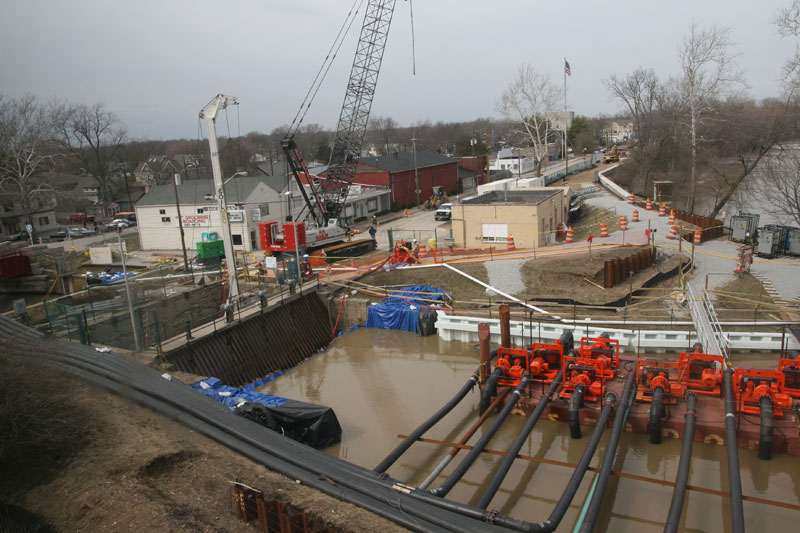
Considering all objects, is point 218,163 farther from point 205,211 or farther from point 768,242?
point 768,242

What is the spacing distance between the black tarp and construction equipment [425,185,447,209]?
120ft

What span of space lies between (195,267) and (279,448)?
2018 centimetres

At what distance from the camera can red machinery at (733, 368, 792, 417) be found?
35.2 feet

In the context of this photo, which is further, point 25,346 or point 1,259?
point 1,259

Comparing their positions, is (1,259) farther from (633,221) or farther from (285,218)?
(633,221)

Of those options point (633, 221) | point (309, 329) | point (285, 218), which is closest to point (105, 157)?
point (285, 218)

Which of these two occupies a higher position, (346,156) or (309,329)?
(346,156)

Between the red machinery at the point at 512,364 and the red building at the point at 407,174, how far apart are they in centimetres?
3428

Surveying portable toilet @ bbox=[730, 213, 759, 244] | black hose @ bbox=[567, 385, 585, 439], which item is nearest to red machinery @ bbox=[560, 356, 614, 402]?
black hose @ bbox=[567, 385, 585, 439]

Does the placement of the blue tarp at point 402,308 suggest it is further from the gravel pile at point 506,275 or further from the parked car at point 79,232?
the parked car at point 79,232

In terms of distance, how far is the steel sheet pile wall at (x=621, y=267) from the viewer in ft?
63.7

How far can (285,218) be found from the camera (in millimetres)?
35250

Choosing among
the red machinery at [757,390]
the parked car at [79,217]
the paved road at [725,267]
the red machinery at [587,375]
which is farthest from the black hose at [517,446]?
the parked car at [79,217]

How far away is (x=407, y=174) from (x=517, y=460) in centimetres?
4009
